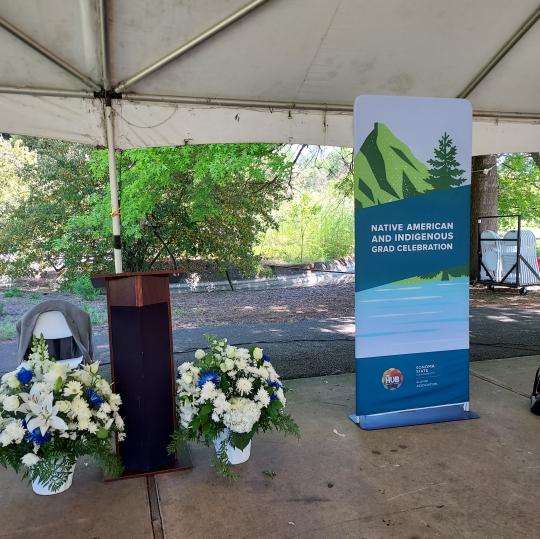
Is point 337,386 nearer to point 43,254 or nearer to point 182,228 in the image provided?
point 182,228

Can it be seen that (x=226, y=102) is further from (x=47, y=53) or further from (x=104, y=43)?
(x=47, y=53)

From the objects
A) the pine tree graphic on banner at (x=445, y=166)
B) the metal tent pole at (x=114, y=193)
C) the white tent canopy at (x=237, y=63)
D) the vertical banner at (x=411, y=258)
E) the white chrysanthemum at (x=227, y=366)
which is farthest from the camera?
the metal tent pole at (x=114, y=193)

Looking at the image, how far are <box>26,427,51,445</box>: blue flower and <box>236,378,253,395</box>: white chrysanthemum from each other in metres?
1.06

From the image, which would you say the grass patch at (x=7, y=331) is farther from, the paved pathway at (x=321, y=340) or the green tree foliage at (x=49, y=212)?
the green tree foliage at (x=49, y=212)

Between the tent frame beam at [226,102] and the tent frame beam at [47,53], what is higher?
the tent frame beam at [47,53]

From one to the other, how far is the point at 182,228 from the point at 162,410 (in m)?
9.63

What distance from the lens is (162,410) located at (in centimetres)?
307

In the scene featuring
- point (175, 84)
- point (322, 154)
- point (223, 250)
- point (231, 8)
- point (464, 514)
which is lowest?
point (464, 514)

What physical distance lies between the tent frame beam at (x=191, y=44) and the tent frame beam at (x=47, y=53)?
222mm

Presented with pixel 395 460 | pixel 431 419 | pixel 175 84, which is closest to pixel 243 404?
pixel 395 460

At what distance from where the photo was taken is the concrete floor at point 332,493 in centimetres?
251

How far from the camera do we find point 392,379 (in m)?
3.82

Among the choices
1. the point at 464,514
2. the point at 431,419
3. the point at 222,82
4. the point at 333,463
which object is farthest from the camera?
the point at 222,82

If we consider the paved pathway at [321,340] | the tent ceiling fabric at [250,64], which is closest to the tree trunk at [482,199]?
the paved pathway at [321,340]
